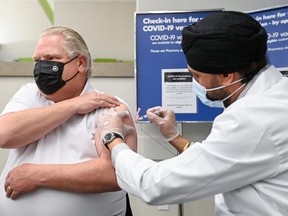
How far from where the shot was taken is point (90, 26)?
17.9ft

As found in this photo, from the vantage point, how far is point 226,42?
1.02 metres

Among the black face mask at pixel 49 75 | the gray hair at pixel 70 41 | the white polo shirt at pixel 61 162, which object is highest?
the gray hair at pixel 70 41

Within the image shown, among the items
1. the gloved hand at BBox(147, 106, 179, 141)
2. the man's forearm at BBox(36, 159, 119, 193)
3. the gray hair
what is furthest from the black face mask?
the gloved hand at BBox(147, 106, 179, 141)

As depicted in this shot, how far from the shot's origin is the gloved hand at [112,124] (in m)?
1.25

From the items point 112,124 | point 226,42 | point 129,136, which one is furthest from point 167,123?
point 226,42

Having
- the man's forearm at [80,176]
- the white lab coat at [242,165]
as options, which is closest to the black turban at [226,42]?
the white lab coat at [242,165]

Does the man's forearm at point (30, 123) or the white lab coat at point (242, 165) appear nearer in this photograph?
the white lab coat at point (242, 165)

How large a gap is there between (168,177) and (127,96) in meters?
1.90

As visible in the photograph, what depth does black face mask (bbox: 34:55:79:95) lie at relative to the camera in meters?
1.45

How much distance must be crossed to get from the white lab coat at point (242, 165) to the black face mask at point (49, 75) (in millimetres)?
692

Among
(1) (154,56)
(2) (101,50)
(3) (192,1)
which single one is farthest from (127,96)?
(2) (101,50)

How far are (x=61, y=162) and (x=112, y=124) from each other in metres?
0.30

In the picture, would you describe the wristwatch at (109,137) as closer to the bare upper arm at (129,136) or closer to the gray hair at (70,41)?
the bare upper arm at (129,136)

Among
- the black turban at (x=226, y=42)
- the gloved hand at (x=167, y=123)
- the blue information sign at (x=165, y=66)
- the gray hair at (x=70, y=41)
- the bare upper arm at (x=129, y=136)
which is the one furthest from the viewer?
the blue information sign at (x=165, y=66)
